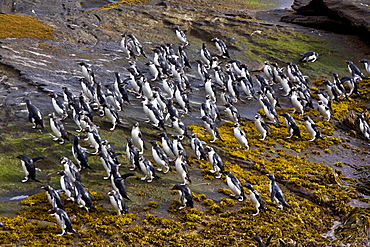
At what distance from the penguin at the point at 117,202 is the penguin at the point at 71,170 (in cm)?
151

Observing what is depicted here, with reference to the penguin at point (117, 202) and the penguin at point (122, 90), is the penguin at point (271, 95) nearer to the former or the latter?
the penguin at point (122, 90)

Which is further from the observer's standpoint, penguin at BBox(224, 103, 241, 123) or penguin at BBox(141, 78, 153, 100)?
penguin at BBox(141, 78, 153, 100)

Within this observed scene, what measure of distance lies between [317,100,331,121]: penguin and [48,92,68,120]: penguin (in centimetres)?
1213

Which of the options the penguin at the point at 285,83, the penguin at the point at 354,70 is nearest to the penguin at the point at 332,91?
the penguin at the point at 285,83

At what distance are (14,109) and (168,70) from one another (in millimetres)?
9064

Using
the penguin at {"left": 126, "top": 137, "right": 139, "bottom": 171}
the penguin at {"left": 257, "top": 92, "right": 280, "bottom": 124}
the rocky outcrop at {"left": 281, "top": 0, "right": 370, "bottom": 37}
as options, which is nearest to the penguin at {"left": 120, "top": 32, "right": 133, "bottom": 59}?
the penguin at {"left": 257, "top": 92, "right": 280, "bottom": 124}

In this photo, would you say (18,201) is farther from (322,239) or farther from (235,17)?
(235,17)

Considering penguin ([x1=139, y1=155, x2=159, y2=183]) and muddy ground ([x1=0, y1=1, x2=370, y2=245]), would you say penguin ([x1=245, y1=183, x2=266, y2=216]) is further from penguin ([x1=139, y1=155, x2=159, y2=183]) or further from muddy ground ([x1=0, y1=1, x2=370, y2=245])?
penguin ([x1=139, y1=155, x2=159, y2=183])

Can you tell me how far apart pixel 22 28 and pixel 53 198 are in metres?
16.8

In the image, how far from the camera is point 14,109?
58.7 ft

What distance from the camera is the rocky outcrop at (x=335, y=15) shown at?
31406mm

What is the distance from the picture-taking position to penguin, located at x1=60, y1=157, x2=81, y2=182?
14.1 metres

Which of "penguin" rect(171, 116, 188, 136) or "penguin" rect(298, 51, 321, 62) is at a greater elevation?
"penguin" rect(298, 51, 321, 62)

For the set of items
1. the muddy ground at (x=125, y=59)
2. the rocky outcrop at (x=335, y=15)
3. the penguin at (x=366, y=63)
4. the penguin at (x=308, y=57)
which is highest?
the rocky outcrop at (x=335, y=15)
